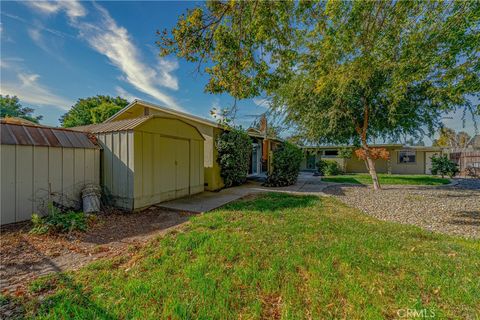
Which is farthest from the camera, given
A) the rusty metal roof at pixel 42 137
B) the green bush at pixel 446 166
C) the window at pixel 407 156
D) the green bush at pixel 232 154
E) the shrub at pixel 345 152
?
the window at pixel 407 156

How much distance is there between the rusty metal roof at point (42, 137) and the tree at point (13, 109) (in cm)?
2987

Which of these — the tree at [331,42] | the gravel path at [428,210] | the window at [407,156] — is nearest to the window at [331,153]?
the window at [407,156]

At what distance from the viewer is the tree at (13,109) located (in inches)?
1061

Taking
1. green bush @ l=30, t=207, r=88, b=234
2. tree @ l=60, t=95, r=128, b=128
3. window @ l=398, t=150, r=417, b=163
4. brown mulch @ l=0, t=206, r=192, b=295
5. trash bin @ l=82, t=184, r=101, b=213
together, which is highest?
tree @ l=60, t=95, r=128, b=128

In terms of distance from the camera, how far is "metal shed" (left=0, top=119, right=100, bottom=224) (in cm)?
456

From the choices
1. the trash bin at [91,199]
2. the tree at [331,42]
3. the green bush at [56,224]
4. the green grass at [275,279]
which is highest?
the tree at [331,42]

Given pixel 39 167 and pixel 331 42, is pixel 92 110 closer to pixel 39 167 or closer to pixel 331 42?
pixel 39 167

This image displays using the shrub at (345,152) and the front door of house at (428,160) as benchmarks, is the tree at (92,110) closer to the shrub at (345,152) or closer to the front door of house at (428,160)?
the shrub at (345,152)

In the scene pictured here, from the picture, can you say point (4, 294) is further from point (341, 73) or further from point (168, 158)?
point (341, 73)

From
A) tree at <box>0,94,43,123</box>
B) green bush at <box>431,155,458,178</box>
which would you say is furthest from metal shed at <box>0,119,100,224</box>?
tree at <box>0,94,43,123</box>

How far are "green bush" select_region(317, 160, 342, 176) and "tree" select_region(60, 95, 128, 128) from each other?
20404 millimetres

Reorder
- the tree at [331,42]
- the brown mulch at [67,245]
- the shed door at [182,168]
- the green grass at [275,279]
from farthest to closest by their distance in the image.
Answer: the shed door at [182,168] < the tree at [331,42] < the brown mulch at [67,245] < the green grass at [275,279]

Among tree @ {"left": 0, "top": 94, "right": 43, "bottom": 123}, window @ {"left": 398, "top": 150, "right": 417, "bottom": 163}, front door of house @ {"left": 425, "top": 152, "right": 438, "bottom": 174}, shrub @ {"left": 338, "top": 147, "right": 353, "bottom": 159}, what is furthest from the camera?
tree @ {"left": 0, "top": 94, "right": 43, "bottom": 123}

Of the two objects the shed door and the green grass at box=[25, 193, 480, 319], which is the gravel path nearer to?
the green grass at box=[25, 193, 480, 319]
